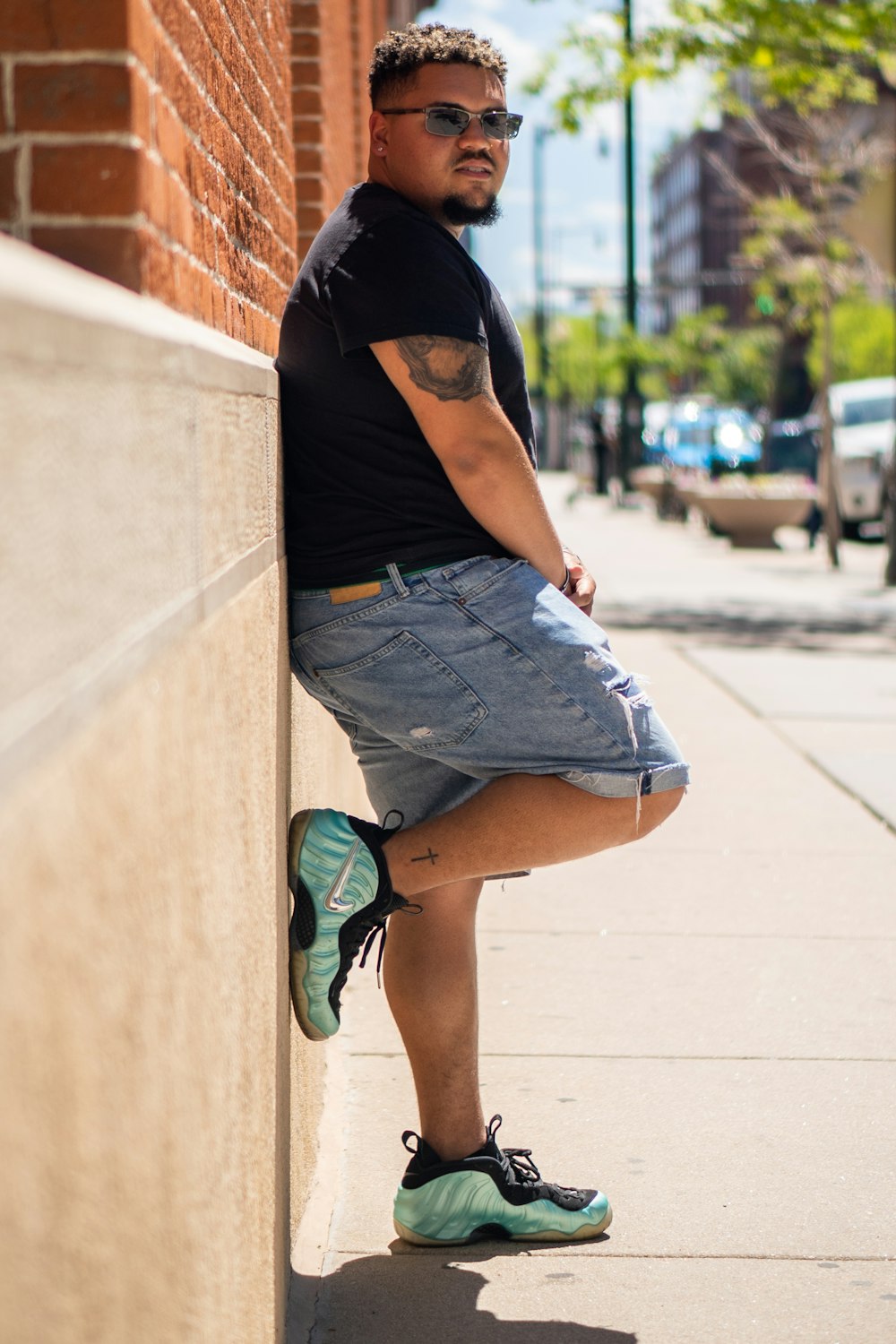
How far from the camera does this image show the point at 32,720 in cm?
111

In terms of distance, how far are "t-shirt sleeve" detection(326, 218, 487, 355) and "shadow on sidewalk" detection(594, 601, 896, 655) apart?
894cm

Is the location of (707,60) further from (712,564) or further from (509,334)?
(509,334)

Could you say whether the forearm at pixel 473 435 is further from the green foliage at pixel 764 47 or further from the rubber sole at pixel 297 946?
the green foliage at pixel 764 47

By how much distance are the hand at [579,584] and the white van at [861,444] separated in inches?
697

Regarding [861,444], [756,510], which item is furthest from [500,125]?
[861,444]

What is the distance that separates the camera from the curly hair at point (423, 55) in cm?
309

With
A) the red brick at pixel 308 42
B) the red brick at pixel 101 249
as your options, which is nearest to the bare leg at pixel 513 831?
the red brick at pixel 101 249

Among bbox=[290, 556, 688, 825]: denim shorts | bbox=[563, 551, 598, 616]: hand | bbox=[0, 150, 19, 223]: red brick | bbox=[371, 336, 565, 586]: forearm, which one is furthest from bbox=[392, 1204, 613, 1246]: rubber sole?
bbox=[0, 150, 19, 223]: red brick

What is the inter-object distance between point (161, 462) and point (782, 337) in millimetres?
61863

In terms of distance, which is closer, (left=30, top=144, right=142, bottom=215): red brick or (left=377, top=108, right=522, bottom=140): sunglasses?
(left=30, top=144, right=142, bottom=215): red brick

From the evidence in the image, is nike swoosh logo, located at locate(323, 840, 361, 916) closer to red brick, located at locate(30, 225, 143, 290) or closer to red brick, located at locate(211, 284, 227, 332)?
red brick, located at locate(211, 284, 227, 332)

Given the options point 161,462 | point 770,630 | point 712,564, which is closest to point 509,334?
point 161,462

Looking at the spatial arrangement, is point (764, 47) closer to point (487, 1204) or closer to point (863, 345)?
point (487, 1204)

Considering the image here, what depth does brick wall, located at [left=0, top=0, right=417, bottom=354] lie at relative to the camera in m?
1.84
